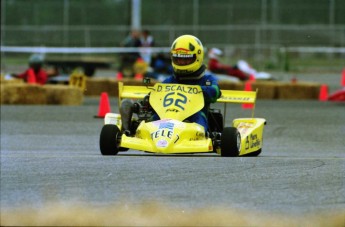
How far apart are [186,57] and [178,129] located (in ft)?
4.31

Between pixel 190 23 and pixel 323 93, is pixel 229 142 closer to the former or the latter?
pixel 323 93

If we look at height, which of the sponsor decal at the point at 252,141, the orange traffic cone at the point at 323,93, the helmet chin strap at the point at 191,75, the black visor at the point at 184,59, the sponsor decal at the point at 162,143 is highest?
the black visor at the point at 184,59

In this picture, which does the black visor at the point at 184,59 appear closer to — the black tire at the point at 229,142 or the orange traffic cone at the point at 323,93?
the black tire at the point at 229,142

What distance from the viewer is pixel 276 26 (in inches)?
1558

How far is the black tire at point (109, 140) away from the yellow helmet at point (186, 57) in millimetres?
1148

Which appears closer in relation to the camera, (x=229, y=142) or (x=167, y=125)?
(x=167, y=125)

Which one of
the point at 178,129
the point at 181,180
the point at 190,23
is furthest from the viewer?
the point at 190,23

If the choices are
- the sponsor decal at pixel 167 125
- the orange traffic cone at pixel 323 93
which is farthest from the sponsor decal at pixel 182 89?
the orange traffic cone at pixel 323 93

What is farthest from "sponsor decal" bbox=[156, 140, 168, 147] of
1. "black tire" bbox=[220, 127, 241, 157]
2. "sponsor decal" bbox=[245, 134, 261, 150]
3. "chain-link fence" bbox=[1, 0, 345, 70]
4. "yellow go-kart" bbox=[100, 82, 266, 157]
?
"chain-link fence" bbox=[1, 0, 345, 70]

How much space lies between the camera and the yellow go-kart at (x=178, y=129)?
38.5 feet

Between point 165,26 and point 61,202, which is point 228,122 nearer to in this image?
point 61,202

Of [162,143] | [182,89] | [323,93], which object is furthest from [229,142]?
[323,93]

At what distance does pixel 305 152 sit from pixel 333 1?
26.1 meters

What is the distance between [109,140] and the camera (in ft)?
39.8
